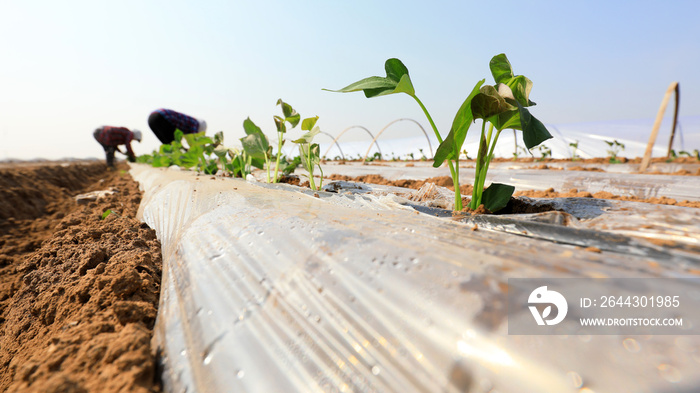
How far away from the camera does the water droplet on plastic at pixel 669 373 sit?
0.78ft

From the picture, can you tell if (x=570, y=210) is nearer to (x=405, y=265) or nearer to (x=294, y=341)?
(x=405, y=265)

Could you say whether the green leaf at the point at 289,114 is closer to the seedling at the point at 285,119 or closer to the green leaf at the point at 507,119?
the seedling at the point at 285,119

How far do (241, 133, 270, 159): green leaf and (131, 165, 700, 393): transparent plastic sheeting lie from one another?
1.25m

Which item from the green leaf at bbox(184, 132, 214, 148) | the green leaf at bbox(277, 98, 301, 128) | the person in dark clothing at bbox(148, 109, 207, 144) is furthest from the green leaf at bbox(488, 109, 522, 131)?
the person in dark clothing at bbox(148, 109, 207, 144)

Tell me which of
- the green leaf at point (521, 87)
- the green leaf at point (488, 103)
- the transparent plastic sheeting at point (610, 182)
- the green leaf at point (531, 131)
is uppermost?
the green leaf at point (521, 87)

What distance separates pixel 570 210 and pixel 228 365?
2.87 ft

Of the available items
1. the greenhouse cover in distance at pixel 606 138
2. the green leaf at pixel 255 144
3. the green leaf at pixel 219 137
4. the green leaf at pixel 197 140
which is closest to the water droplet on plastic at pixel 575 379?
the green leaf at pixel 255 144

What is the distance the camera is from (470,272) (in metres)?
0.36

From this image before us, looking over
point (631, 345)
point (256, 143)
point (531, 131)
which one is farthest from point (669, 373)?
point (256, 143)

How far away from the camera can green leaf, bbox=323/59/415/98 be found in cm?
77

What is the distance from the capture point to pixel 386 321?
1.13 ft

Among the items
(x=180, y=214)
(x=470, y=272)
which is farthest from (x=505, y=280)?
(x=180, y=214)

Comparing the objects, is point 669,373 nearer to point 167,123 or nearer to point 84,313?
point 84,313

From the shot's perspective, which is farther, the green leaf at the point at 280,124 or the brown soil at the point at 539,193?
the green leaf at the point at 280,124
